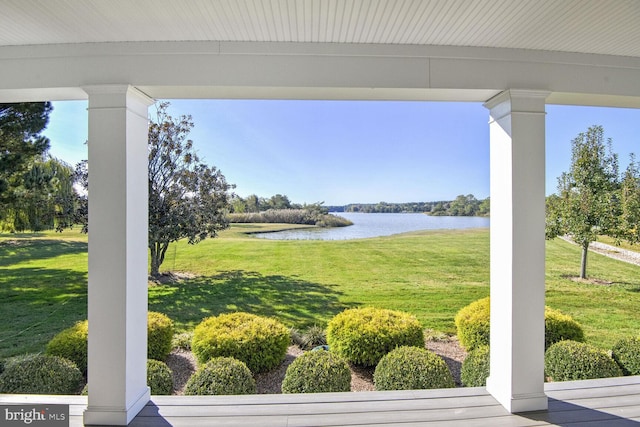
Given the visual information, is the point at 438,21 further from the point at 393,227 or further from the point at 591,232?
the point at 591,232

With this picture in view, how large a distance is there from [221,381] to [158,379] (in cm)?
51

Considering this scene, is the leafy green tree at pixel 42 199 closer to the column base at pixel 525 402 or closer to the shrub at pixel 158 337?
the shrub at pixel 158 337

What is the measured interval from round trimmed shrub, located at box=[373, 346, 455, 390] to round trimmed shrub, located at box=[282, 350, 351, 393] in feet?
1.02

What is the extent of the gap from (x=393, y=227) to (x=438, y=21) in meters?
2.92

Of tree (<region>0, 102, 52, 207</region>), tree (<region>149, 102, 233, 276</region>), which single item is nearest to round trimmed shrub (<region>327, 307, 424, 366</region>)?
tree (<region>149, 102, 233, 276</region>)

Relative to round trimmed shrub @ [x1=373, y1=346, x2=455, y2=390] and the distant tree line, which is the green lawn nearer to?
the distant tree line

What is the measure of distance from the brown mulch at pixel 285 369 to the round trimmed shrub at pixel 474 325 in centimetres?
25

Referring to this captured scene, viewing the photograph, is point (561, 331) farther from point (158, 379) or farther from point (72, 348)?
point (72, 348)

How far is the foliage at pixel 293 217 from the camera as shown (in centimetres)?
439

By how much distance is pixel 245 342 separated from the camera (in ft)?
9.72

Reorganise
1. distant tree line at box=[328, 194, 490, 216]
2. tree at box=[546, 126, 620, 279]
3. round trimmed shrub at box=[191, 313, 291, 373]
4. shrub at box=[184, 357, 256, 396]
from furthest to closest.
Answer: distant tree line at box=[328, 194, 490, 216] → tree at box=[546, 126, 620, 279] → round trimmed shrub at box=[191, 313, 291, 373] → shrub at box=[184, 357, 256, 396]

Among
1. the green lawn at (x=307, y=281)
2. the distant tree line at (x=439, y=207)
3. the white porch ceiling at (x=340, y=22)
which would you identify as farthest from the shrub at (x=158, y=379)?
the distant tree line at (x=439, y=207)

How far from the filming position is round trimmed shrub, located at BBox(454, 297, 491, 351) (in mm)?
3250

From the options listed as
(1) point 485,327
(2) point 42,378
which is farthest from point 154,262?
(1) point 485,327
